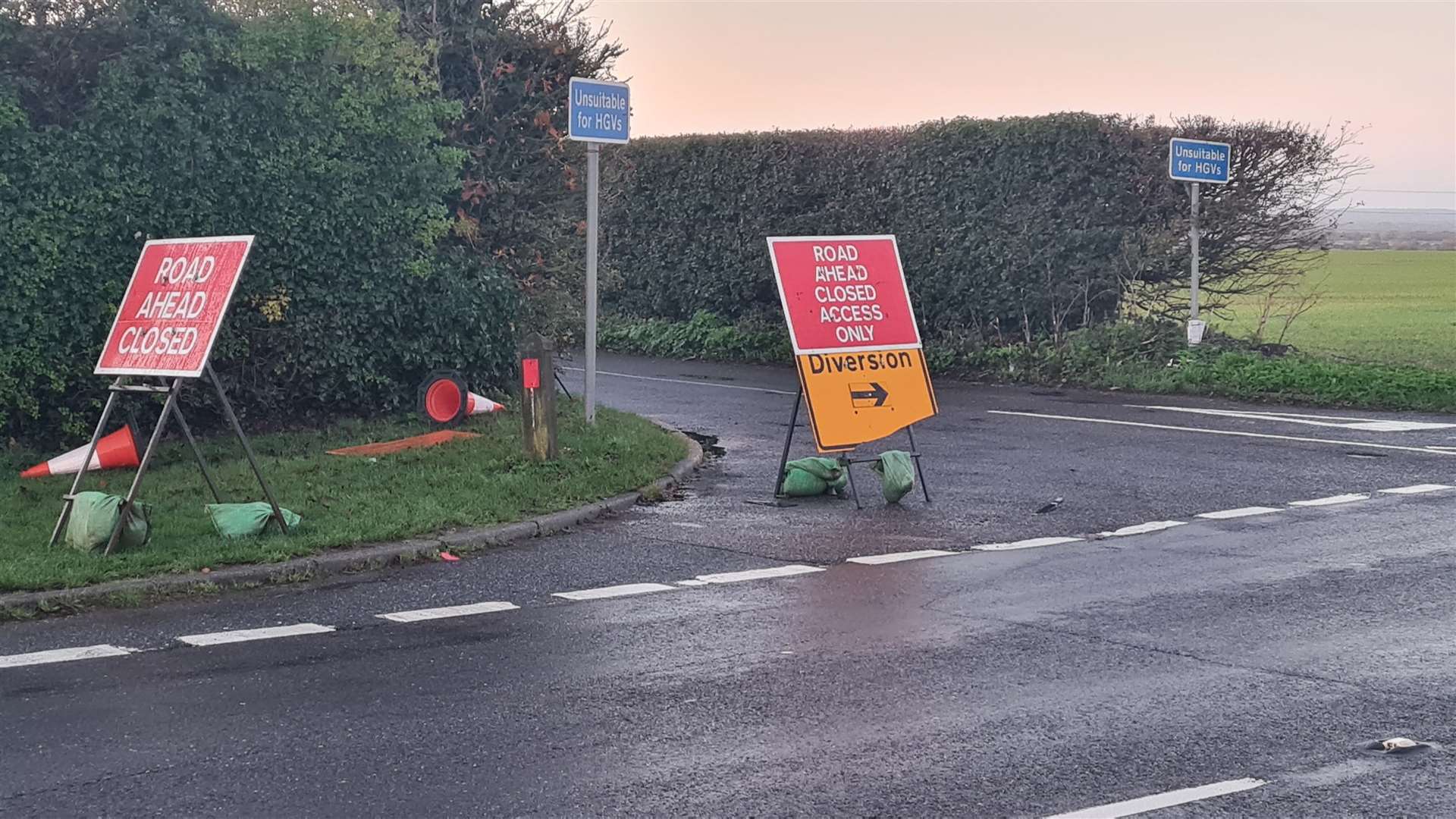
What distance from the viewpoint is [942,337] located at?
2277 cm

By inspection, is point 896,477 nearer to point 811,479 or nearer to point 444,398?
point 811,479

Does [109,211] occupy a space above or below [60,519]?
above

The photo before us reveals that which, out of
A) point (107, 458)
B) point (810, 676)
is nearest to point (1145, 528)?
point (810, 676)

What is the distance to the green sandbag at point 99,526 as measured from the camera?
9117mm

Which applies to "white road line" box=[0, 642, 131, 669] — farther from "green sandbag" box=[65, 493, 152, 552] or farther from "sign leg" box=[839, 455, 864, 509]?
"sign leg" box=[839, 455, 864, 509]

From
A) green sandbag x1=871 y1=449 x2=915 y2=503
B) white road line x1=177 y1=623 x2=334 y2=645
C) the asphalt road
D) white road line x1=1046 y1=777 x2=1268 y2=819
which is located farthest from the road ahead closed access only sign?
white road line x1=1046 y1=777 x2=1268 y2=819

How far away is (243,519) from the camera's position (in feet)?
31.5

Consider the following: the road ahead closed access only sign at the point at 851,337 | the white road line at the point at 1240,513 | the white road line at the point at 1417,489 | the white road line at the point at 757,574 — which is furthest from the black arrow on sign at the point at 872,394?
the white road line at the point at 1417,489

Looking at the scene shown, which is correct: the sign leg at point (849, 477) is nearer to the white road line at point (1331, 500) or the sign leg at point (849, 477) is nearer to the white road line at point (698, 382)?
the white road line at point (1331, 500)

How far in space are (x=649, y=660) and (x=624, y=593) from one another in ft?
4.92

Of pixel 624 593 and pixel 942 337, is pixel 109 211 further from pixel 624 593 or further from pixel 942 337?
pixel 942 337

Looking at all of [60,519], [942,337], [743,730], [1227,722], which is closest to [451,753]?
[743,730]

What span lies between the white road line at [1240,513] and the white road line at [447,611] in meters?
5.15

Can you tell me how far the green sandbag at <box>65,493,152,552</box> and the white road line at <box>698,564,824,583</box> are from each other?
10.8ft
